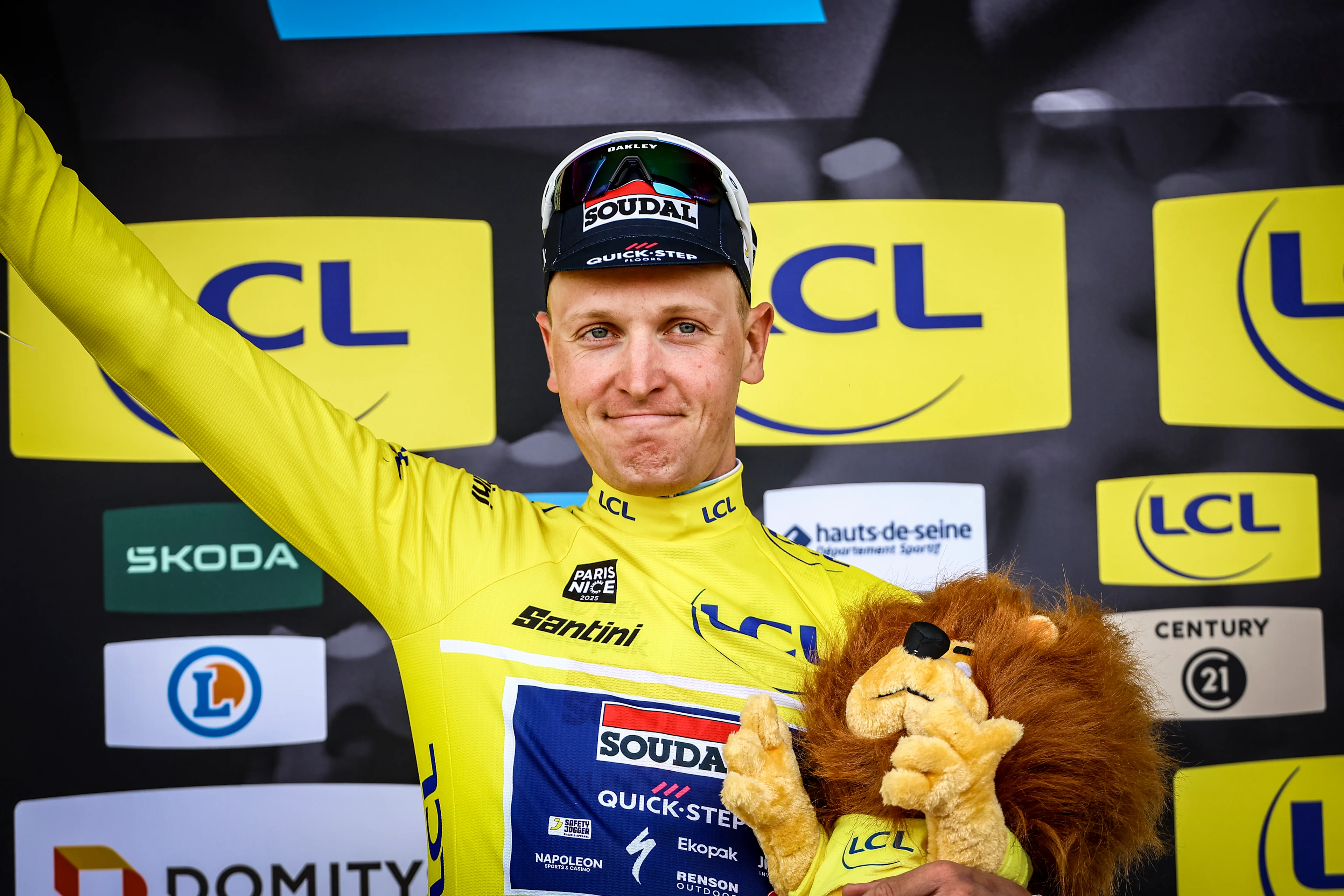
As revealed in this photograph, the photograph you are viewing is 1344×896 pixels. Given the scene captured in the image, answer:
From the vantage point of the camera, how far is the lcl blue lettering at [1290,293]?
1833 millimetres

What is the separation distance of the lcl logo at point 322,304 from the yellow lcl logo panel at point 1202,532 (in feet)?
4.62

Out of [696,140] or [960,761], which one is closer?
[960,761]

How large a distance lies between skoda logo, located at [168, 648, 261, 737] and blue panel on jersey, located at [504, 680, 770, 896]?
1.07m

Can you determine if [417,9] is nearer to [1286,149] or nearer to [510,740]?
[510,740]

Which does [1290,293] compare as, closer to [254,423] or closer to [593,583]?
[593,583]

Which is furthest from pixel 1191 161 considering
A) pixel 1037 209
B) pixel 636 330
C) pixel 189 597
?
pixel 189 597

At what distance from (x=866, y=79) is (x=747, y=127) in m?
0.25

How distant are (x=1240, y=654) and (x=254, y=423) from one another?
1808 mm

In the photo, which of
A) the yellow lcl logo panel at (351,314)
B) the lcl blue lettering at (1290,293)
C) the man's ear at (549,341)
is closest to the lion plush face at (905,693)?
the man's ear at (549,341)

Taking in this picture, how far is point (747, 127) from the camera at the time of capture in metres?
1.80

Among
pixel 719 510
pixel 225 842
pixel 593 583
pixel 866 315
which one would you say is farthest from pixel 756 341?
pixel 225 842

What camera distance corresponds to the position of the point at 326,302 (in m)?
1.79

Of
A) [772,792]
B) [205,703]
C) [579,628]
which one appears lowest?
[205,703]

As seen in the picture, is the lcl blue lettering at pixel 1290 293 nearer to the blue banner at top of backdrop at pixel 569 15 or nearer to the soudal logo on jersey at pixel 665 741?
the blue banner at top of backdrop at pixel 569 15
